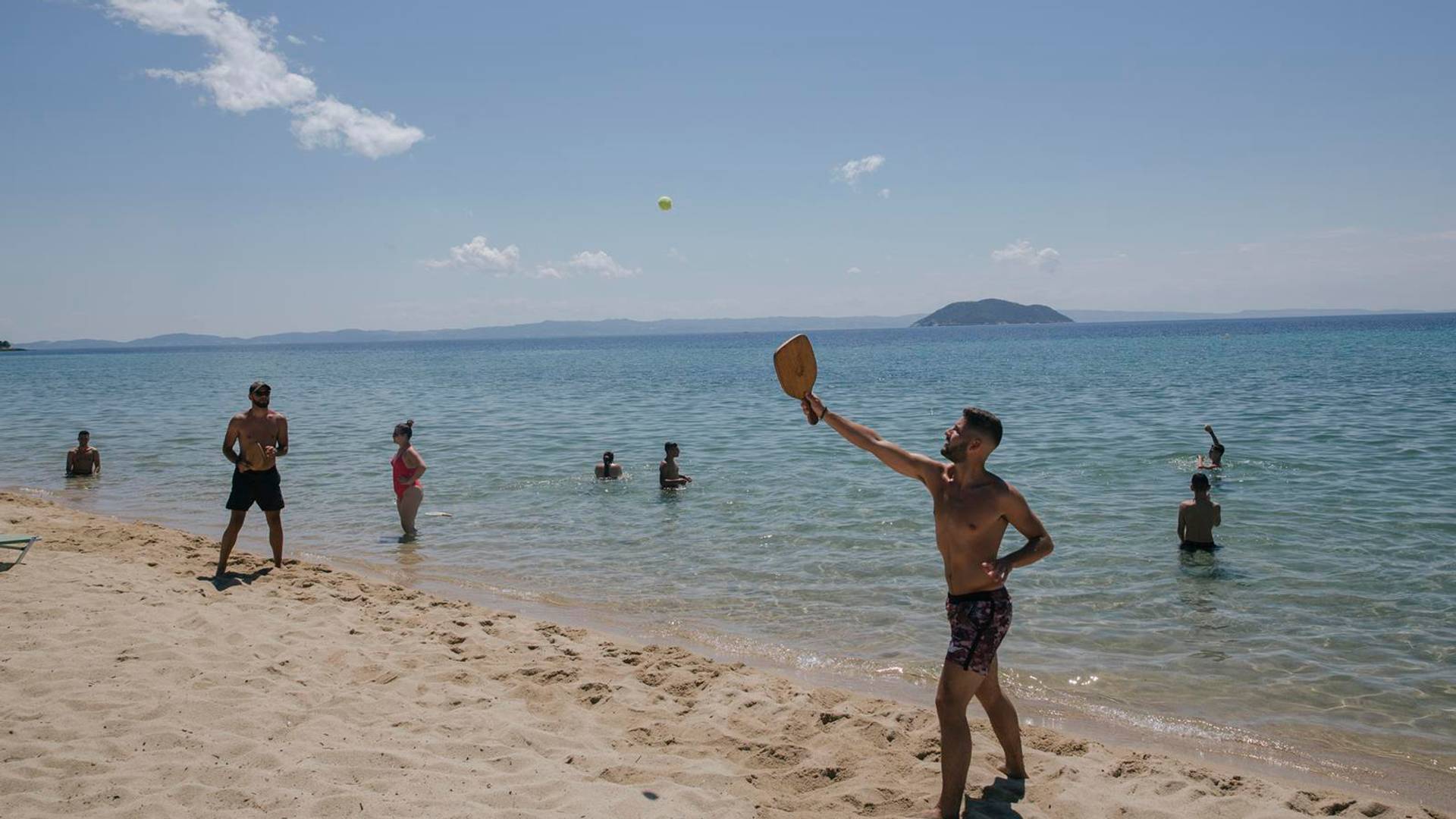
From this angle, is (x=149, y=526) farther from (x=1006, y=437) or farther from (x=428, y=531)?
(x=1006, y=437)

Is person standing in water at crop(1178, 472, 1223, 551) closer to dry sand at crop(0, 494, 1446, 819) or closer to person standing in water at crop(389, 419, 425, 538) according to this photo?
dry sand at crop(0, 494, 1446, 819)

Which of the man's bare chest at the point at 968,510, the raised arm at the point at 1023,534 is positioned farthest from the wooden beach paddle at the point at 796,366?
the raised arm at the point at 1023,534

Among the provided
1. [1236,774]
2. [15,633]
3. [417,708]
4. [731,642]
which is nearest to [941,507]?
[1236,774]

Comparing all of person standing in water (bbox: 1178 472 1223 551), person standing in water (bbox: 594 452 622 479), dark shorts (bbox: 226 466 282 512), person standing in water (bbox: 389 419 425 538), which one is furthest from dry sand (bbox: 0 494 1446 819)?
person standing in water (bbox: 594 452 622 479)

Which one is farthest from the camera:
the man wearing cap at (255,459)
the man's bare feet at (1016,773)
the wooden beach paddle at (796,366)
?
the man wearing cap at (255,459)

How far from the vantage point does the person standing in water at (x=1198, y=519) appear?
930cm

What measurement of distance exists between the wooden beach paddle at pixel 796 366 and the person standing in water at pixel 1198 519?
647cm

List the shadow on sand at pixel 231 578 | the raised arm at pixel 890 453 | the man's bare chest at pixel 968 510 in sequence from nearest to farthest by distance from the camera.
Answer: the man's bare chest at pixel 968 510, the raised arm at pixel 890 453, the shadow on sand at pixel 231 578

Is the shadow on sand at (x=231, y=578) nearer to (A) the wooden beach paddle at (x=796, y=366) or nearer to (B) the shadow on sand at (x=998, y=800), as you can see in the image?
(A) the wooden beach paddle at (x=796, y=366)

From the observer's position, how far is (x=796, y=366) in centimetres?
445

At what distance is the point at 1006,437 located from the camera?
2005 centimetres

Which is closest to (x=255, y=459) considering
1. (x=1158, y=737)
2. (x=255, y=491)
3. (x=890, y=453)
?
(x=255, y=491)

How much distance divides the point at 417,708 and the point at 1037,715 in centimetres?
378

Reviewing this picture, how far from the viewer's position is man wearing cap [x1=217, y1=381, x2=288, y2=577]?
8156mm
